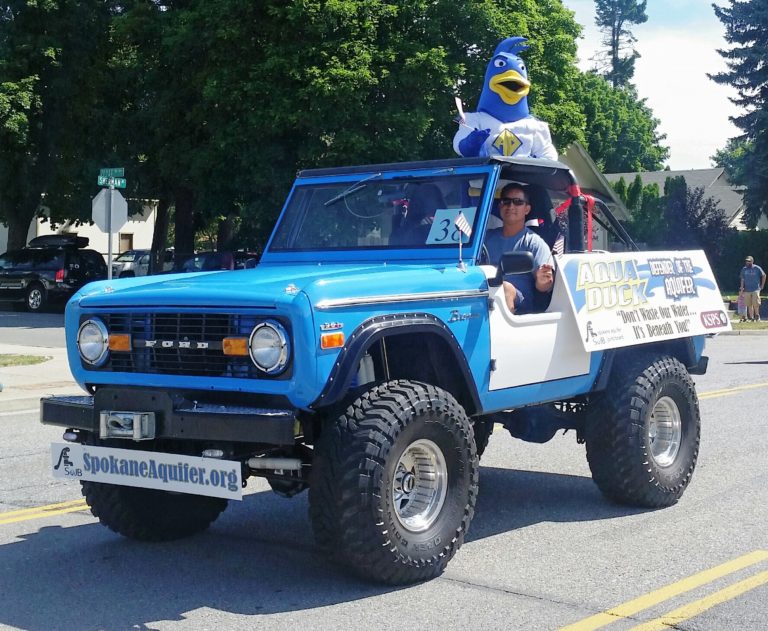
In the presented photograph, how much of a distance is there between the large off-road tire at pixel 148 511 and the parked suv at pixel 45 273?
27145 millimetres

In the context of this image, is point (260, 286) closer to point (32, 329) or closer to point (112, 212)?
point (112, 212)

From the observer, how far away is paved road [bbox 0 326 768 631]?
4.91 m

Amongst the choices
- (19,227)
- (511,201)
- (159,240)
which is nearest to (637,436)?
(511,201)

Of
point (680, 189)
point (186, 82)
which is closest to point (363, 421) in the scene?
point (186, 82)

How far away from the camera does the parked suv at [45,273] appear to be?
32.6 metres

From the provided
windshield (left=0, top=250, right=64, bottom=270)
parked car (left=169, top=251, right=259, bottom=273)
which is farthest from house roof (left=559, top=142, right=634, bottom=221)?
windshield (left=0, top=250, right=64, bottom=270)

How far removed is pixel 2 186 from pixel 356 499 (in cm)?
3308

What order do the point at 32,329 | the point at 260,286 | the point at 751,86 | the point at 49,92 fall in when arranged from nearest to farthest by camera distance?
the point at 260,286, the point at 32,329, the point at 49,92, the point at 751,86

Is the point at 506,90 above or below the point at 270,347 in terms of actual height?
above

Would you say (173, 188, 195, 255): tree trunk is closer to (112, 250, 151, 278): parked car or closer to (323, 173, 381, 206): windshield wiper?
(112, 250, 151, 278): parked car

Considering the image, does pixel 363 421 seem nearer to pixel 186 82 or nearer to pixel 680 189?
pixel 186 82

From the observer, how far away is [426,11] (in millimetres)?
28906

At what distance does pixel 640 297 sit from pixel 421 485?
93.2 inches

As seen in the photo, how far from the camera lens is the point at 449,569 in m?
5.70
